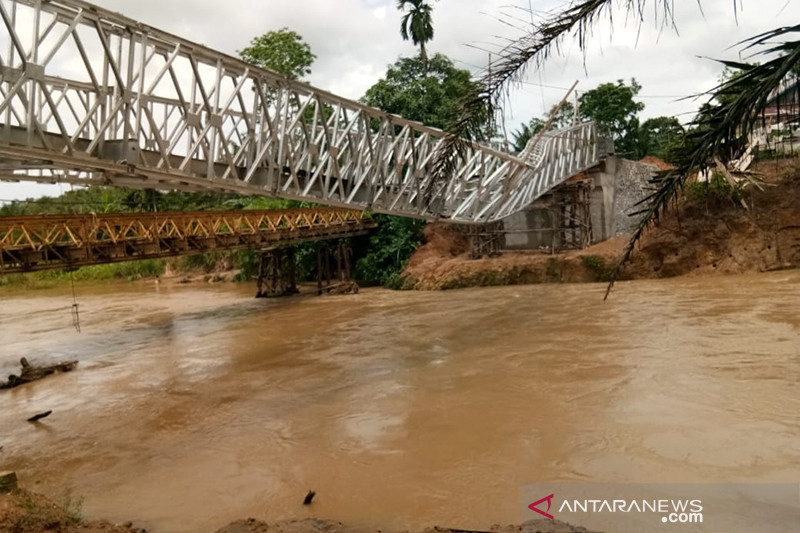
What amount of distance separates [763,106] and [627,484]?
3722mm

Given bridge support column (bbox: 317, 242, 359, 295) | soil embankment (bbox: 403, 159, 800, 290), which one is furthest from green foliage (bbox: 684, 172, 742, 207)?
bridge support column (bbox: 317, 242, 359, 295)

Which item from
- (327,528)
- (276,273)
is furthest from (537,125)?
(327,528)

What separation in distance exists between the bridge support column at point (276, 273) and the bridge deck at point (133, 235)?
1864 mm

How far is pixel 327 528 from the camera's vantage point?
4.39m

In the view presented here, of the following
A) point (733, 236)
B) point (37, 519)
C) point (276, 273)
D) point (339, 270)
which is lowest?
point (37, 519)

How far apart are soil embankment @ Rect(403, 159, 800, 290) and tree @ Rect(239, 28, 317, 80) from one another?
56.4 feet

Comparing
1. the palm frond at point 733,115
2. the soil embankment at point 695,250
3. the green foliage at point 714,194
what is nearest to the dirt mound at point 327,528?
the palm frond at point 733,115

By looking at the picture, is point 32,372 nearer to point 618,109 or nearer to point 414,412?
point 414,412

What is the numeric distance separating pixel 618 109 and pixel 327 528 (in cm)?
3665

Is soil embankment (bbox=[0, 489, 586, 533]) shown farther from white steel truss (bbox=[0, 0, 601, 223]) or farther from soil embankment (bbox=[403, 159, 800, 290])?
soil embankment (bbox=[403, 159, 800, 290])

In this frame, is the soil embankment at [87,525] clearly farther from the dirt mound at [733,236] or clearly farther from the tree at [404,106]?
the tree at [404,106]

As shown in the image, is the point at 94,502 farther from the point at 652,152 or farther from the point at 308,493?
the point at 652,152

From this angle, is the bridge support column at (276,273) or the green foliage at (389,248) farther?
the green foliage at (389,248)

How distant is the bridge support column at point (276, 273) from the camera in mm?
25328
